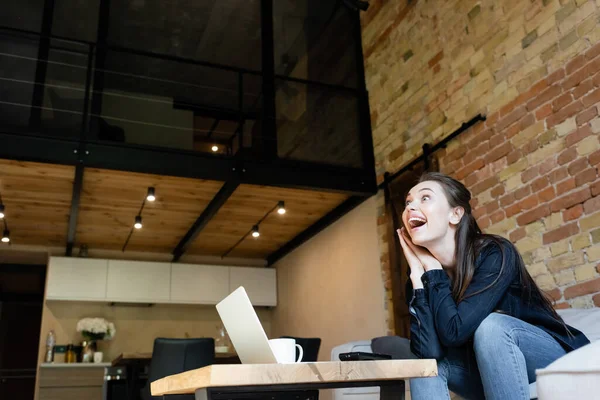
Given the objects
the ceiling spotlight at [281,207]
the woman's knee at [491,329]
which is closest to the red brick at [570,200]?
the woman's knee at [491,329]

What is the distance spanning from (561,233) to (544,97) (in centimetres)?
87

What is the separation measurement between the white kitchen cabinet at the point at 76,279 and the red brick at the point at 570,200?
5189 mm

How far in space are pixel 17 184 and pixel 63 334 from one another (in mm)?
2467

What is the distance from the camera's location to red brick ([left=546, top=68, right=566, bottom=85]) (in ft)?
11.2

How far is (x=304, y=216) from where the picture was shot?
6.23 metres

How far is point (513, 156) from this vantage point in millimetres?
3762

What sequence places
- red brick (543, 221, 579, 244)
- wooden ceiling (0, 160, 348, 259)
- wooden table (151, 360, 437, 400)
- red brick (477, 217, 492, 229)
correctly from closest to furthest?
wooden table (151, 360, 437, 400) → red brick (543, 221, 579, 244) → red brick (477, 217, 492, 229) → wooden ceiling (0, 160, 348, 259)

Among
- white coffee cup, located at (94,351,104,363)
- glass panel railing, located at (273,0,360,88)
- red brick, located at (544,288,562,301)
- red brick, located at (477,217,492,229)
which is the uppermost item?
glass panel railing, located at (273,0,360,88)

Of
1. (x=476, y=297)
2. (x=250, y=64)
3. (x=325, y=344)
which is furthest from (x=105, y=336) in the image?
(x=476, y=297)

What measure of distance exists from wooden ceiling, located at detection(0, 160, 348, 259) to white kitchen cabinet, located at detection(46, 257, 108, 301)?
25 centimetres

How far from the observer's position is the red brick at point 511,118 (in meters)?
3.71

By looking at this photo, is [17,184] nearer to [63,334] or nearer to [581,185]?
[63,334]

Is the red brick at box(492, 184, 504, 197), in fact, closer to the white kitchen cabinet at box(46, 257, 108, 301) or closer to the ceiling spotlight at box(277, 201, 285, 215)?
the ceiling spotlight at box(277, 201, 285, 215)

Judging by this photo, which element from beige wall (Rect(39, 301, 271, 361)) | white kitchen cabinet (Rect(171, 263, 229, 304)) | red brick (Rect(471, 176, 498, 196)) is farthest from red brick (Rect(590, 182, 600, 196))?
beige wall (Rect(39, 301, 271, 361))
